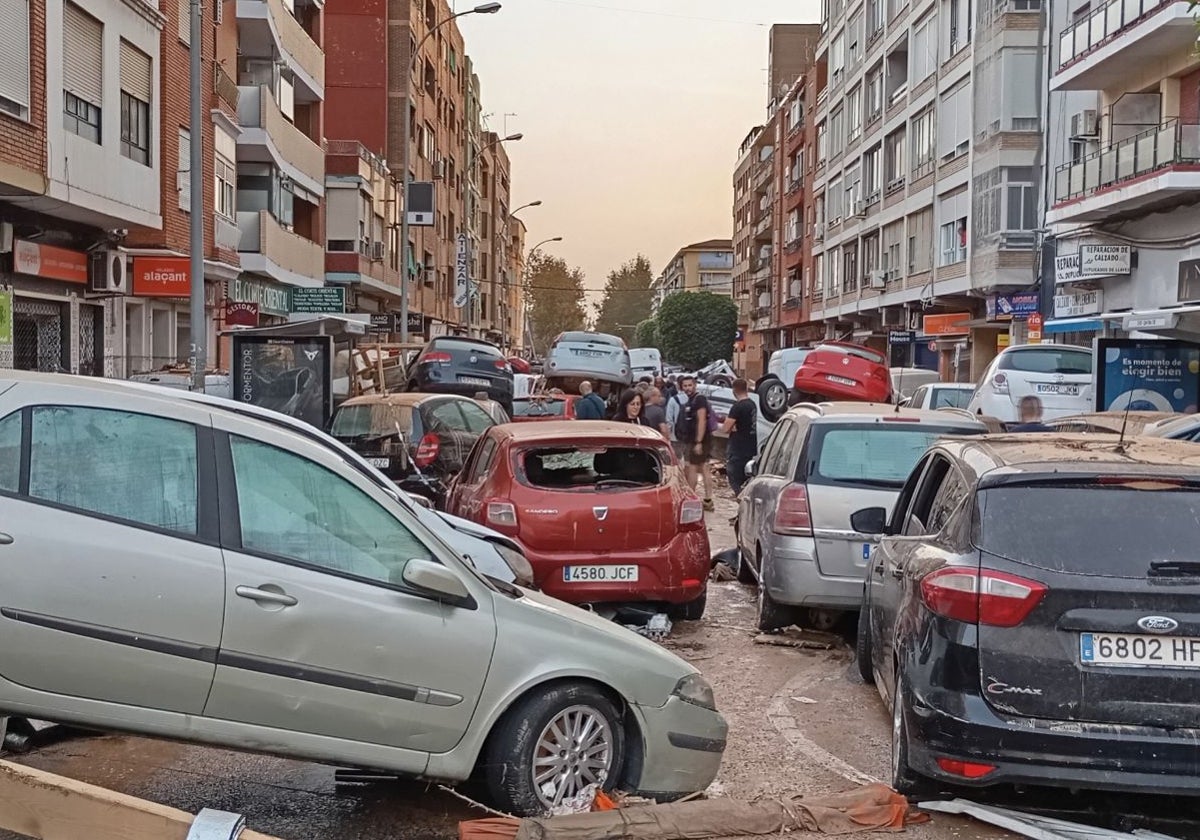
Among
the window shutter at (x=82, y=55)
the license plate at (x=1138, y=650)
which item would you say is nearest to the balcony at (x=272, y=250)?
the window shutter at (x=82, y=55)

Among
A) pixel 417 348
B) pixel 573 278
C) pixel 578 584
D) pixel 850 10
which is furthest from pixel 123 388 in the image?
pixel 573 278

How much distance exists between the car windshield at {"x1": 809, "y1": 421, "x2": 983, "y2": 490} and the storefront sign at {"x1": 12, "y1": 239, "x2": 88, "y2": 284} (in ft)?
40.9

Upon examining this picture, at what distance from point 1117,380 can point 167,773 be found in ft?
48.9

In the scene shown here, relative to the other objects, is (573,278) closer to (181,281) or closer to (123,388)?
(181,281)

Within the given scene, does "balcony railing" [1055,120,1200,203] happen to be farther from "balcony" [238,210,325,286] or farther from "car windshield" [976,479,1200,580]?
"car windshield" [976,479,1200,580]

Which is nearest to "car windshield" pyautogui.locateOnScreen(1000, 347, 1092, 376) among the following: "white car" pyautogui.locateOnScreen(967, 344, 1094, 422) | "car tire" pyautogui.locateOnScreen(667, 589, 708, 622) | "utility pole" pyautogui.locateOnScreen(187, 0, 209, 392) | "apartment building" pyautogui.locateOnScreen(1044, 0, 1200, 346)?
"white car" pyautogui.locateOnScreen(967, 344, 1094, 422)

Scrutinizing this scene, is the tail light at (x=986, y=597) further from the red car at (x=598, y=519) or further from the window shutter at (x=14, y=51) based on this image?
the window shutter at (x=14, y=51)

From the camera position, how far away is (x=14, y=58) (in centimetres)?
1529

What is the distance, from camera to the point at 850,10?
177ft

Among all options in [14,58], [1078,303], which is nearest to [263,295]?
[14,58]

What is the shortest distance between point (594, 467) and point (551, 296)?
370 ft

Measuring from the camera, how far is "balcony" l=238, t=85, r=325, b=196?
28.6 m

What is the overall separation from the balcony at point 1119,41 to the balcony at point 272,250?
18.7 m

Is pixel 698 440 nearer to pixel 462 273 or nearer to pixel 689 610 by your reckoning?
pixel 689 610
